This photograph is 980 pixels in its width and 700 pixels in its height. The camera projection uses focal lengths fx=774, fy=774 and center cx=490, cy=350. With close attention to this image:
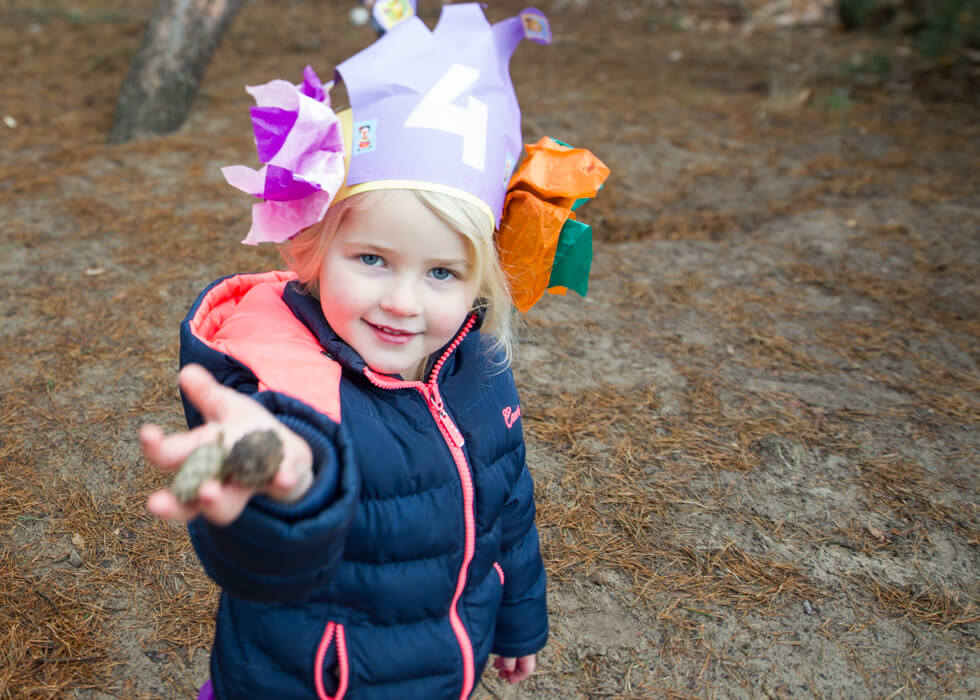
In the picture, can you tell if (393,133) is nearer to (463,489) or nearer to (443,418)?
(443,418)

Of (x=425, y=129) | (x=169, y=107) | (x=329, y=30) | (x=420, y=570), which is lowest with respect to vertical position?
(x=329, y=30)

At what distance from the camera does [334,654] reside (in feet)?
4.20

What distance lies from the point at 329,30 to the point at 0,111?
4.44m

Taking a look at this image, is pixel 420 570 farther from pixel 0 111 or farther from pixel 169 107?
pixel 0 111

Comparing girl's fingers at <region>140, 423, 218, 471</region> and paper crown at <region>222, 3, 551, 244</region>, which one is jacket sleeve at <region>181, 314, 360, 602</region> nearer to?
girl's fingers at <region>140, 423, 218, 471</region>

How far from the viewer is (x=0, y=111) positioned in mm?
5957

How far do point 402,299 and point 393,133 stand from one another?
29cm

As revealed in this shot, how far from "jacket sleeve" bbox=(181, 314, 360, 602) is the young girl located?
151mm

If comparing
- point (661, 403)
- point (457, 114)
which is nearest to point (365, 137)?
point (457, 114)

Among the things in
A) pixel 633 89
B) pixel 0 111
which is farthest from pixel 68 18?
pixel 633 89

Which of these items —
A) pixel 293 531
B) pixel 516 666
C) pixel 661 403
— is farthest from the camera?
pixel 661 403

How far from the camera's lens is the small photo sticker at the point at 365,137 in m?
1.32

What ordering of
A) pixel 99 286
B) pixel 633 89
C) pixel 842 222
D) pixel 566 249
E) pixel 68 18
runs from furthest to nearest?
pixel 68 18 → pixel 633 89 → pixel 842 222 → pixel 99 286 → pixel 566 249

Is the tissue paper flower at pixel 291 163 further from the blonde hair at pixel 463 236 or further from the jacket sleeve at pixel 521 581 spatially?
the jacket sleeve at pixel 521 581
